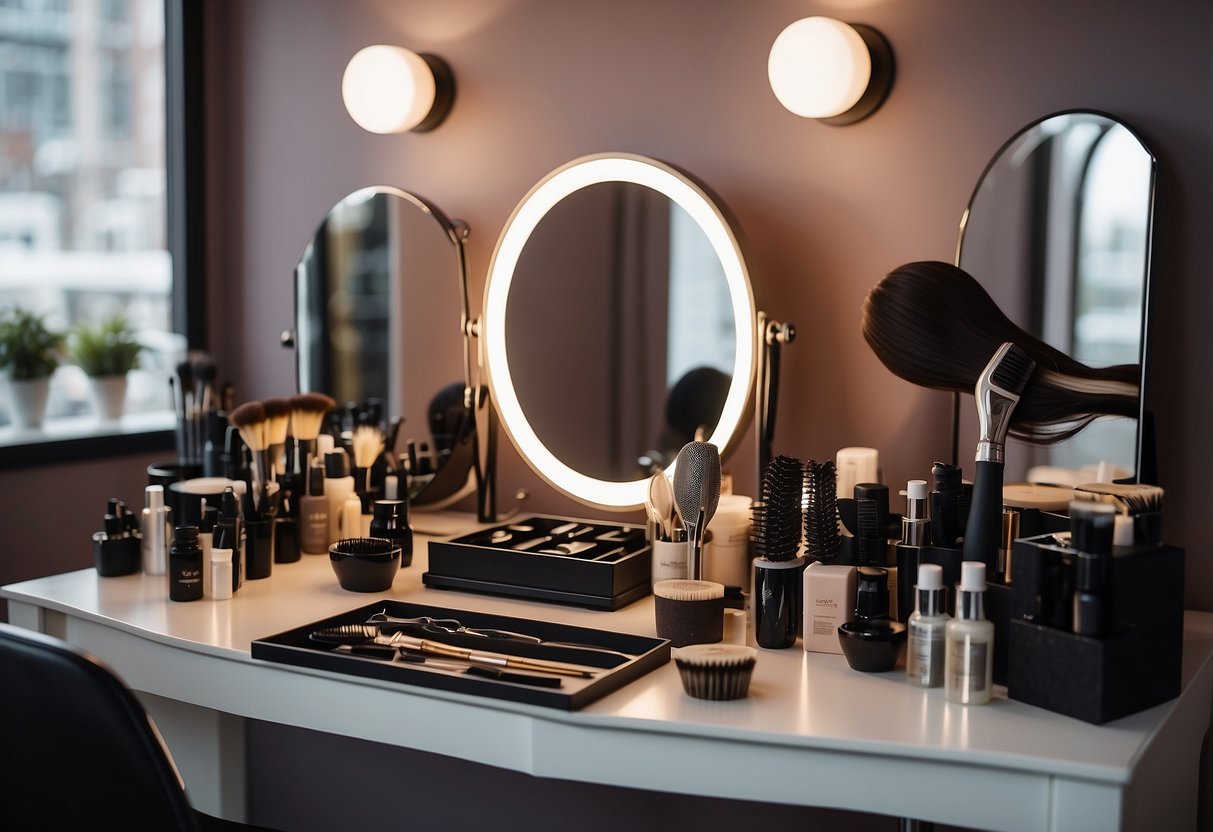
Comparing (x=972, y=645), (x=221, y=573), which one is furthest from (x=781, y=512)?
(x=221, y=573)

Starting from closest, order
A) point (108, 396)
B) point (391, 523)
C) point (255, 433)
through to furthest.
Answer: point (391, 523) → point (255, 433) → point (108, 396)

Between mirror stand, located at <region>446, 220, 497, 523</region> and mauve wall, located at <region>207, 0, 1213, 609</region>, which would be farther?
mirror stand, located at <region>446, 220, 497, 523</region>

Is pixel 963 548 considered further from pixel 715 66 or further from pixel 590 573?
pixel 715 66

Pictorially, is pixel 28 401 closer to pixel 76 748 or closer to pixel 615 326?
pixel 615 326

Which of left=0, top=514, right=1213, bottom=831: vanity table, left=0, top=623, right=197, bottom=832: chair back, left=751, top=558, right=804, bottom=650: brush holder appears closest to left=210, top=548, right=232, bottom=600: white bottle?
left=0, top=514, right=1213, bottom=831: vanity table

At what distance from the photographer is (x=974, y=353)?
1.39 m

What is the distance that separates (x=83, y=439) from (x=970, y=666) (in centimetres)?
160

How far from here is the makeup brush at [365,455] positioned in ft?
5.81

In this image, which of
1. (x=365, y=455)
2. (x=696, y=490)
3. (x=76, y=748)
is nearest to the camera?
(x=76, y=748)

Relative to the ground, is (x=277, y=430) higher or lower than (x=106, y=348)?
lower

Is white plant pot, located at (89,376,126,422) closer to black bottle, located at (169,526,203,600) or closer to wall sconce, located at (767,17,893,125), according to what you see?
black bottle, located at (169,526,203,600)

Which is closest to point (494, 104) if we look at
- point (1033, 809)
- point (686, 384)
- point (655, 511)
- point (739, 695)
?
point (686, 384)

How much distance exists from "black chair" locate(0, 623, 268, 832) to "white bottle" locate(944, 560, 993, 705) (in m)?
0.71

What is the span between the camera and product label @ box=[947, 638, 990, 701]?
3.61ft
